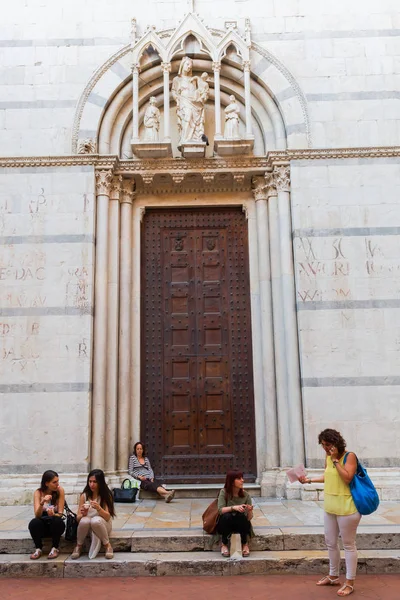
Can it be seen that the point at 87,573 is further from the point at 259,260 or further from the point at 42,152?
the point at 42,152

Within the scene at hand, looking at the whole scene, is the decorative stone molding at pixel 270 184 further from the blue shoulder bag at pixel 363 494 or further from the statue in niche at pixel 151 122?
the blue shoulder bag at pixel 363 494

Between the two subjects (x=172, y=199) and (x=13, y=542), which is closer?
(x=13, y=542)

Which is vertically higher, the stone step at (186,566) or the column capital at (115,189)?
the column capital at (115,189)

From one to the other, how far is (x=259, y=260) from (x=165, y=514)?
4.49 metres

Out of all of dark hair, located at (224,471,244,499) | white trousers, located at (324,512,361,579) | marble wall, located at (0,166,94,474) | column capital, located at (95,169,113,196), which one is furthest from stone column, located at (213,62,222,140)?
white trousers, located at (324,512,361,579)

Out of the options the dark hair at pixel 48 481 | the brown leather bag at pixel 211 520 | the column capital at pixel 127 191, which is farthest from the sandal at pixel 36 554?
the column capital at pixel 127 191

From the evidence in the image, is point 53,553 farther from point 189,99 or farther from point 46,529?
point 189,99

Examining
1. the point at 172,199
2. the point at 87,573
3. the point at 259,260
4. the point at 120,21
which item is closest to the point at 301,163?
the point at 259,260

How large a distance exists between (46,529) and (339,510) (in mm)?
3019

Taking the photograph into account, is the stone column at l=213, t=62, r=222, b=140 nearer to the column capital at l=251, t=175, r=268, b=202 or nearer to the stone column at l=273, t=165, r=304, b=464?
the column capital at l=251, t=175, r=268, b=202

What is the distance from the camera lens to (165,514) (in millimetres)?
7164

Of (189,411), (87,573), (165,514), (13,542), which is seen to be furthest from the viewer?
(189,411)

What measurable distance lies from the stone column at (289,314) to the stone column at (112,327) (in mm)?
2782

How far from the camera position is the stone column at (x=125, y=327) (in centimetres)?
888
